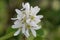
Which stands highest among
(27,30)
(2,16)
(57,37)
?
(27,30)

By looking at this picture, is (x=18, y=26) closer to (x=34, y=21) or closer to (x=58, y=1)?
(x=34, y=21)

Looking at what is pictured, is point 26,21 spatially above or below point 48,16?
above

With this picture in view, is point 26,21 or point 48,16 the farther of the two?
point 48,16

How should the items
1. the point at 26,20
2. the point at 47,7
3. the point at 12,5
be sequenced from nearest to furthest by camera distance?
the point at 26,20 → the point at 12,5 → the point at 47,7

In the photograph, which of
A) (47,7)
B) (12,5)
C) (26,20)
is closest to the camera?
(26,20)

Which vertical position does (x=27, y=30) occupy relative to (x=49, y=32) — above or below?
above

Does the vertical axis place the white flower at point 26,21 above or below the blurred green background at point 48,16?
above

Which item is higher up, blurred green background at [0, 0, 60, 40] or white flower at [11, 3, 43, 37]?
white flower at [11, 3, 43, 37]

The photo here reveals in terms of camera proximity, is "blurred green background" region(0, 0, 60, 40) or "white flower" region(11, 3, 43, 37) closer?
Answer: "white flower" region(11, 3, 43, 37)

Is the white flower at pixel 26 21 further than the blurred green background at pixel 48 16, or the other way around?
the blurred green background at pixel 48 16

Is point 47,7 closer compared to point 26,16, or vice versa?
point 26,16

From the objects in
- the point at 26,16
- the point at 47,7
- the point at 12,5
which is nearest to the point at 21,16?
the point at 26,16
